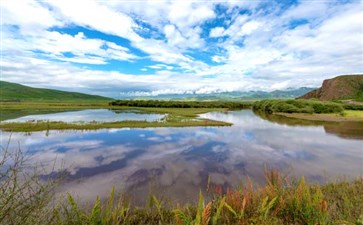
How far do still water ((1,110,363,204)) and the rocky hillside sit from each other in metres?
118

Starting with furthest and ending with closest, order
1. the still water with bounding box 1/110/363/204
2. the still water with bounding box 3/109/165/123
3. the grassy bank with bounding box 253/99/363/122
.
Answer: the grassy bank with bounding box 253/99/363/122, the still water with bounding box 3/109/165/123, the still water with bounding box 1/110/363/204

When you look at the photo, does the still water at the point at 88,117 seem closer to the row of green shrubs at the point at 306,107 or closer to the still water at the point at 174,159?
the still water at the point at 174,159

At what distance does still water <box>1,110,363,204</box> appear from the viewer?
14836 millimetres

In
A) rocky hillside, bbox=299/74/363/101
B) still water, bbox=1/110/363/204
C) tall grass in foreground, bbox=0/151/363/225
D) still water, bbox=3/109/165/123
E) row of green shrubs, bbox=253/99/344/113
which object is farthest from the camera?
rocky hillside, bbox=299/74/363/101

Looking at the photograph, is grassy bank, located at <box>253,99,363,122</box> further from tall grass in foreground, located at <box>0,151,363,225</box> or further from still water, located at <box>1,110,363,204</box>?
tall grass in foreground, located at <box>0,151,363,225</box>

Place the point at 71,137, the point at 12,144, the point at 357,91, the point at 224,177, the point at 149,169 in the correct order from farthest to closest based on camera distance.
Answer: the point at 357,91 → the point at 71,137 → the point at 12,144 → the point at 149,169 → the point at 224,177

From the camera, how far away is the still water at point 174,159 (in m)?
14.8

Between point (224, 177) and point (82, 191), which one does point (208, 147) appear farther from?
point (82, 191)

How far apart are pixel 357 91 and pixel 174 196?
15723cm

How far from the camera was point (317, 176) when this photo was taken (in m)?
16.5

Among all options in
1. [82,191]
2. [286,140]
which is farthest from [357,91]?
[82,191]

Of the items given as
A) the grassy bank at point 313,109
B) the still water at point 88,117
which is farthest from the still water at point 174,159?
the grassy bank at point 313,109

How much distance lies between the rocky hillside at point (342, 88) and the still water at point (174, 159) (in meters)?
118

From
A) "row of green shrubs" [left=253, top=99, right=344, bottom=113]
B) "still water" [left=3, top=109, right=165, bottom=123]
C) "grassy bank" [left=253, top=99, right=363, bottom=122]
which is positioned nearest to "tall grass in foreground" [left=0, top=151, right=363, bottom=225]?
"still water" [left=3, top=109, right=165, bottom=123]
